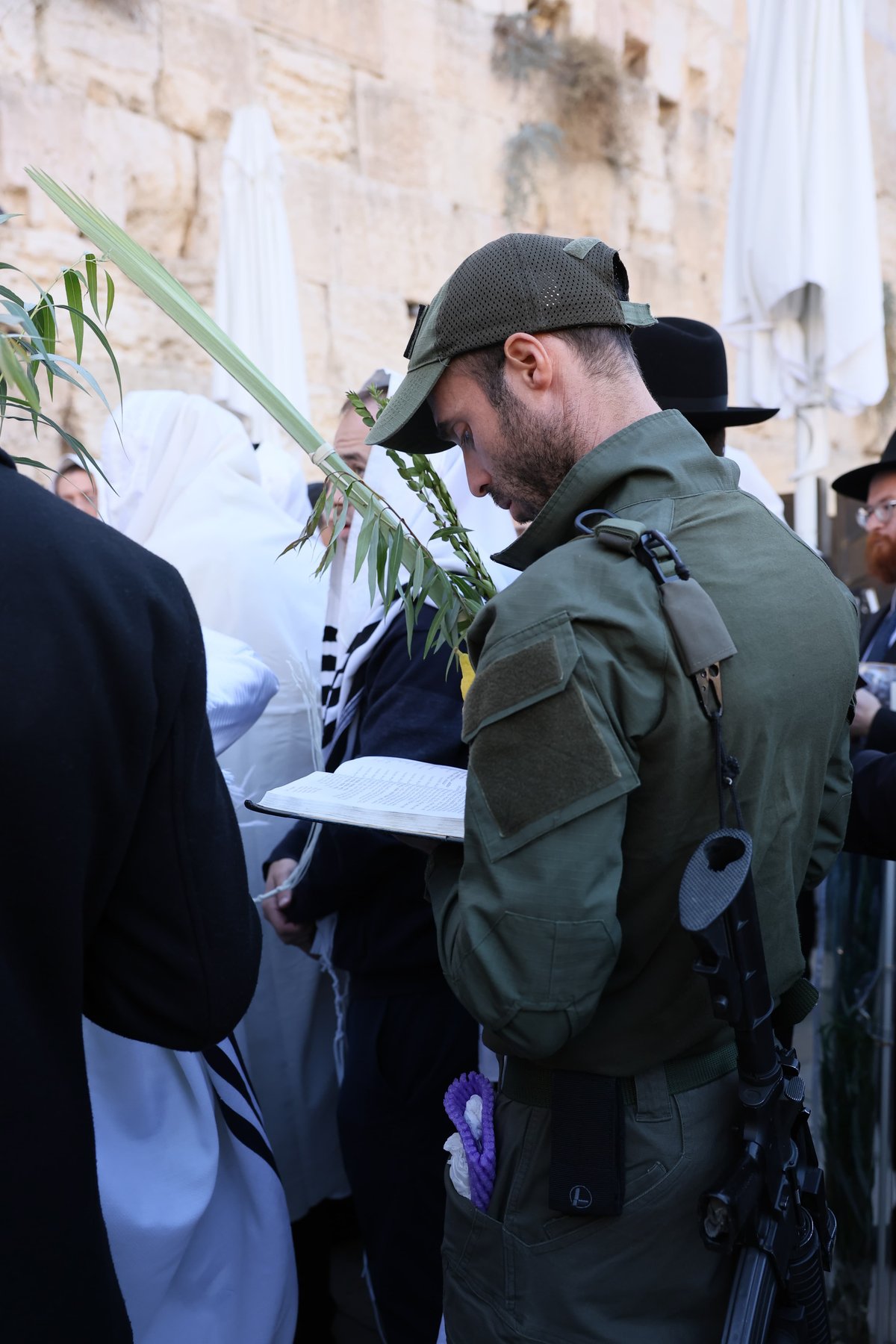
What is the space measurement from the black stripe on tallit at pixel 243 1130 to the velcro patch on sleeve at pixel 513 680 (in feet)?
3.28

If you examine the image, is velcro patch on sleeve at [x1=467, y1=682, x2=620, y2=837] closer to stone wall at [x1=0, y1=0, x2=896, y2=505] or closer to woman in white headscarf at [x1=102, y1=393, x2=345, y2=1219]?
woman in white headscarf at [x1=102, y1=393, x2=345, y2=1219]

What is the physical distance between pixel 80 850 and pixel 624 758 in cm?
56

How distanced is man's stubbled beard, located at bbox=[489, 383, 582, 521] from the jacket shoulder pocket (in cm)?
28

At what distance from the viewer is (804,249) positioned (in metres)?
5.20

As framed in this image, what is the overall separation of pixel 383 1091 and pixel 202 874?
1.09 m

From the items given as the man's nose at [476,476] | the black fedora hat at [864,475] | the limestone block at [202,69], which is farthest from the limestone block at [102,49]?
the man's nose at [476,476]

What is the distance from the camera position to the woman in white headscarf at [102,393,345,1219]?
2.74 m

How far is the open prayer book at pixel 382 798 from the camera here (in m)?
1.34

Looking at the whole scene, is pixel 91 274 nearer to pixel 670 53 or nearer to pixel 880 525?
pixel 880 525

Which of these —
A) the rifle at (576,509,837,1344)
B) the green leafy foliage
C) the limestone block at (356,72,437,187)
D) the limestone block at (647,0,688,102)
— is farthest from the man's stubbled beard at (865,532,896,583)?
the limestone block at (647,0,688,102)

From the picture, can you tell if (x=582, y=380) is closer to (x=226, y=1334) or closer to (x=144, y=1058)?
(x=144, y=1058)

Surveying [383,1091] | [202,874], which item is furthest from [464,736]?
[383,1091]

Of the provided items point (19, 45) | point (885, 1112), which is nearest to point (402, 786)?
point (885, 1112)

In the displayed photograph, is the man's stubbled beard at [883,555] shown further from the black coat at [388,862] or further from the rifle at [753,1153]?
the rifle at [753,1153]
